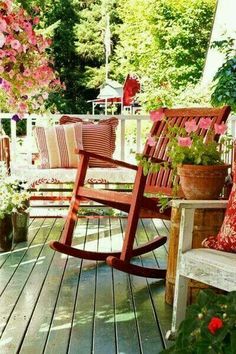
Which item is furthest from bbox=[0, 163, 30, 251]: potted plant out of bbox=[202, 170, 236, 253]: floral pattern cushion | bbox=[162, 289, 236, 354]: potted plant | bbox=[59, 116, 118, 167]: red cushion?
bbox=[162, 289, 236, 354]: potted plant

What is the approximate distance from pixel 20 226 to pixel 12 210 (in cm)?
25

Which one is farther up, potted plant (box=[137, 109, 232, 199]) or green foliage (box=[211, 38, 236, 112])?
green foliage (box=[211, 38, 236, 112])

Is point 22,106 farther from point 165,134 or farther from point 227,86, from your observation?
point 227,86

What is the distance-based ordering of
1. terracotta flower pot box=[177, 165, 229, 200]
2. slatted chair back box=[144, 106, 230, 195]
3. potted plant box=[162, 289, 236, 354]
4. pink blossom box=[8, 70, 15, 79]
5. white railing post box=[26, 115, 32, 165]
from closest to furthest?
potted plant box=[162, 289, 236, 354] → pink blossom box=[8, 70, 15, 79] → terracotta flower pot box=[177, 165, 229, 200] → slatted chair back box=[144, 106, 230, 195] → white railing post box=[26, 115, 32, 165]

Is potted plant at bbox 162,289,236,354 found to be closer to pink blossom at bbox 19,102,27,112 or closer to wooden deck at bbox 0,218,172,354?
wooden deck at bbox 0,218,172,354

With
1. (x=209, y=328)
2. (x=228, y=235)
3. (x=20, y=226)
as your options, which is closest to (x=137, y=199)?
(x=228, y=235)

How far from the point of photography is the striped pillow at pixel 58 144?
533 centimetres

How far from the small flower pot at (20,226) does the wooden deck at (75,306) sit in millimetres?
81

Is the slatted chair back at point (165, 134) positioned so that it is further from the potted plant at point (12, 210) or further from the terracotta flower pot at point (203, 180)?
the potted plant at point (12, 210)

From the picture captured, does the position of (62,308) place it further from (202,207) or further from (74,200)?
(74,200)

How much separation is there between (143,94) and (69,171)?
14922mm

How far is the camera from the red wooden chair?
3.28 meters

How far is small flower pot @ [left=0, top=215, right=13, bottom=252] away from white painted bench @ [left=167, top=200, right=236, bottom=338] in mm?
1705

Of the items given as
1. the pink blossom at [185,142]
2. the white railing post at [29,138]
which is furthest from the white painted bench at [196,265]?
the white railing post at [29,138]
